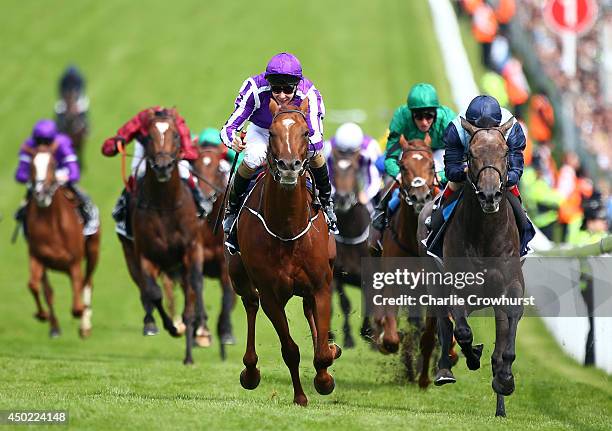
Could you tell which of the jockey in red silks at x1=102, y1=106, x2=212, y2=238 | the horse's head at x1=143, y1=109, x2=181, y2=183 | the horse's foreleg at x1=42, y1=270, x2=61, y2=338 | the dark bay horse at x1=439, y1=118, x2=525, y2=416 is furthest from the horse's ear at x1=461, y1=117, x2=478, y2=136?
the horse's foreleg at x1=42, y1=270, x2=61, y2=338

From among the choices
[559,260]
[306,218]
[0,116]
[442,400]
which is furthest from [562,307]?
[0,116]

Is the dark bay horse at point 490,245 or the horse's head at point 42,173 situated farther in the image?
the horse's head at point 42,173

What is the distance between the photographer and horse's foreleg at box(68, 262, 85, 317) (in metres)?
15.8

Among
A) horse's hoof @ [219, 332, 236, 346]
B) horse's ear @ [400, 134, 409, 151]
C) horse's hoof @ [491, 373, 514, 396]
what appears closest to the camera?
horse's hoof @ [491, 373, 514, 396]

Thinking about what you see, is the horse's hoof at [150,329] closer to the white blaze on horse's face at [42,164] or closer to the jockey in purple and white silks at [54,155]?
the white blaze on horse's face at [42,164]

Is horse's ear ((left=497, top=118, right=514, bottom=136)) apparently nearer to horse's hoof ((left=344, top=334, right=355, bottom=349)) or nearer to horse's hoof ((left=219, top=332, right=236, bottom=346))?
horse's hoof ((left=219, top=332, right=236, bottom=346))

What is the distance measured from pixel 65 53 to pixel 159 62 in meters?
2.77

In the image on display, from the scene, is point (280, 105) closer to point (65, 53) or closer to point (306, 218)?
point (306, 218)

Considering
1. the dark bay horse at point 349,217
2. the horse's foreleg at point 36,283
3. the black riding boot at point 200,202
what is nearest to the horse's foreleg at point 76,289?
the horse's foreleg at point 36,283

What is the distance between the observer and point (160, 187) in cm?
1358

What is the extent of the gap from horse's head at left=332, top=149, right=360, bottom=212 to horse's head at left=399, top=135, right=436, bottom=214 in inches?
114

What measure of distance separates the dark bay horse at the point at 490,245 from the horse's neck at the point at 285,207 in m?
1.13

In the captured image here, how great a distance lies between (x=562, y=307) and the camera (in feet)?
46.5

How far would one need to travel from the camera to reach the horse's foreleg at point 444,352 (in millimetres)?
9789
